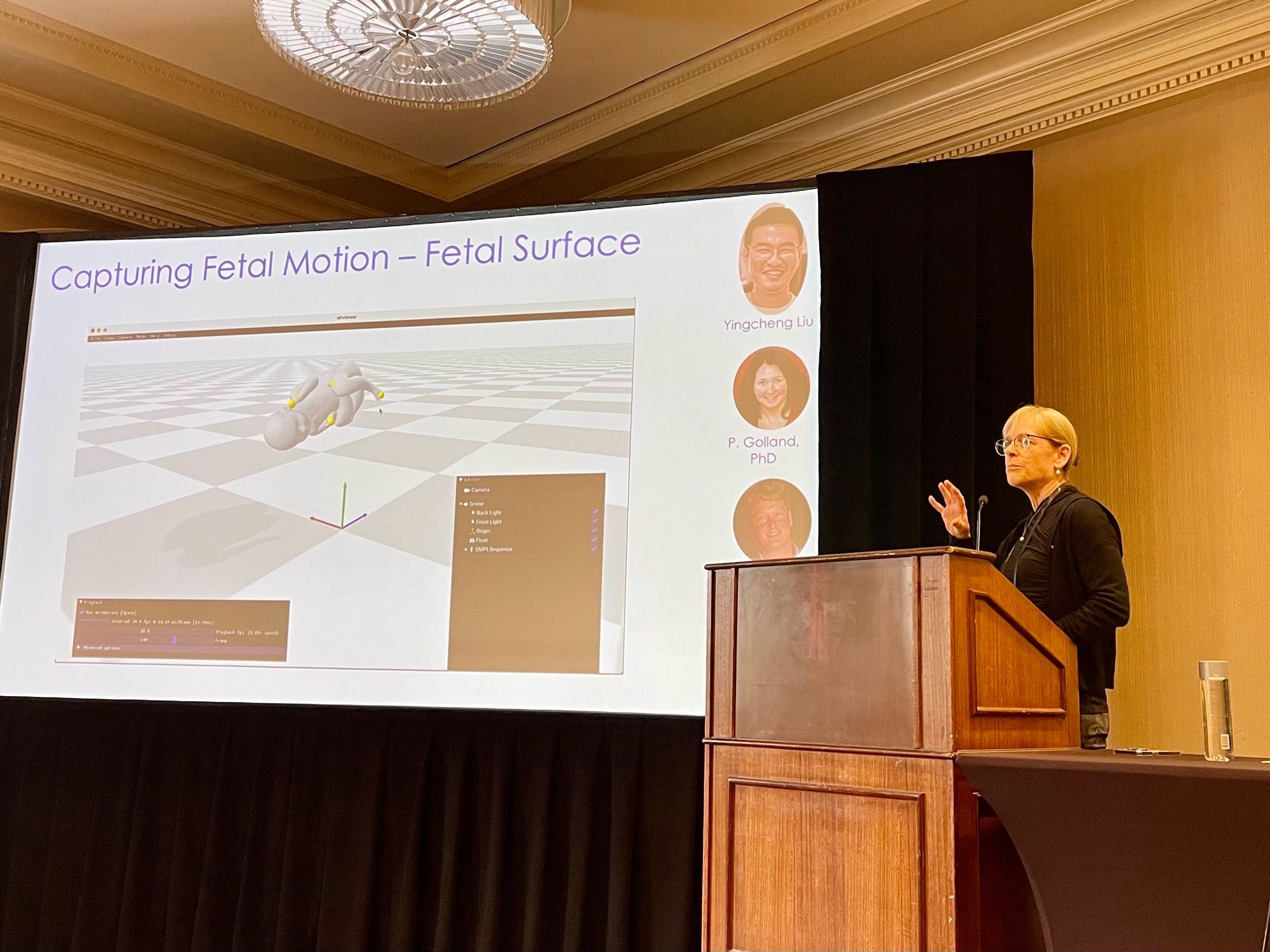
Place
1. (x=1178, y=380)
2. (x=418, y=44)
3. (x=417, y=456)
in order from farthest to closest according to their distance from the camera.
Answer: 1. (x=417, y=456)
2. (x=1178, y=380)
3. (x=418, y=44)

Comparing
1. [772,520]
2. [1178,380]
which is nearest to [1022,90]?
[1178,380]

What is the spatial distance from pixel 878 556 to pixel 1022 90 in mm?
2236

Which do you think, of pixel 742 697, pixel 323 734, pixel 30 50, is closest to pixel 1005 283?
pixel 742 697

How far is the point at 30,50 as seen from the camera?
3.98m

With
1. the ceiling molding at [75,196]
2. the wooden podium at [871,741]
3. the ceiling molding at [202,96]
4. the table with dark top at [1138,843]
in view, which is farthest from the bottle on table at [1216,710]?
the ceiling molding at [75,196]

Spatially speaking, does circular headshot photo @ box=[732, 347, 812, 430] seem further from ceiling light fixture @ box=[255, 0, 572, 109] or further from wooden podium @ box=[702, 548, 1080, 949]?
wooden podium @ box=[702, 548, 1080, 949]

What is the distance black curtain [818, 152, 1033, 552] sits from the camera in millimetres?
3510

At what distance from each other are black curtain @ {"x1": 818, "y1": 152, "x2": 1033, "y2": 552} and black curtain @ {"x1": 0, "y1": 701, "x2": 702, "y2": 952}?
0.95 metres

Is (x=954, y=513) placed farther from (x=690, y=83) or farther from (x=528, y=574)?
(x=690, y=83)

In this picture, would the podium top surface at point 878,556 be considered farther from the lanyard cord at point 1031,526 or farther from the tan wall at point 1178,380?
the tan wall at point 1178,380

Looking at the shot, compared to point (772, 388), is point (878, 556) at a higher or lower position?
lower

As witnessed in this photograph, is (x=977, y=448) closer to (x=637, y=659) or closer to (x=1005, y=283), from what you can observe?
(x=1005, y=283)

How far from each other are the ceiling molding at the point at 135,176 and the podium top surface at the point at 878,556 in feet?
10.8

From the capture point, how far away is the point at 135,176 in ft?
15.4
